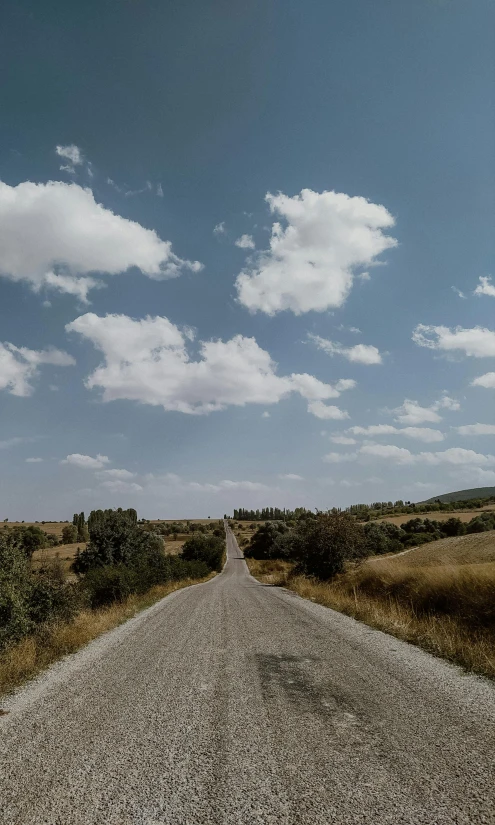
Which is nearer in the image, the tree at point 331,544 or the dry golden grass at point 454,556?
the dry golden grass at point 454,556

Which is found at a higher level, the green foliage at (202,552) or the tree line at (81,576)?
the tree line at (81,576)

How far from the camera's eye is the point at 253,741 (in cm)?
496

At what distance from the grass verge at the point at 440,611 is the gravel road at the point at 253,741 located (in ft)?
2.73

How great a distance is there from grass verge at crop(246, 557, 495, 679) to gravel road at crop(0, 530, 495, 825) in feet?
2.73

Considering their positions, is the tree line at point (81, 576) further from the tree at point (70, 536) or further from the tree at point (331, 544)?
the tree at point (70, 536)

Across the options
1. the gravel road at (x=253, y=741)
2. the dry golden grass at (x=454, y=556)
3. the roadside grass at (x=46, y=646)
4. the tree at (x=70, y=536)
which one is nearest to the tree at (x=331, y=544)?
the dry golden grass at (x=454, y=556)

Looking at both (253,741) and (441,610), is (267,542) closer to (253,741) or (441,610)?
(441,610)

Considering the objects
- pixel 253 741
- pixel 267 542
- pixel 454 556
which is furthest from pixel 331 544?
pixel 267 542

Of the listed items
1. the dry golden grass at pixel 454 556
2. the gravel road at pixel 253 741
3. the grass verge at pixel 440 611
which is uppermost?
the gravel road at pixel 253 741

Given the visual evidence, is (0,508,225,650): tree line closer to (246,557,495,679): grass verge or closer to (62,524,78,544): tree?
(246,557,495,679): grass verge

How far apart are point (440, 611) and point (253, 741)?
9.95 metres

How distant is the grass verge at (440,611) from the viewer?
343 inches

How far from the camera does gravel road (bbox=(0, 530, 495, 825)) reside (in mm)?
3742

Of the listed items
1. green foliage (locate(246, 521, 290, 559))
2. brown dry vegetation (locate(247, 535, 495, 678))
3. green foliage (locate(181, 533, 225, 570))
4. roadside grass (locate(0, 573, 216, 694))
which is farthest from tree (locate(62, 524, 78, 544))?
brown dry vegetation (locate(247, 535, 495, 678))
